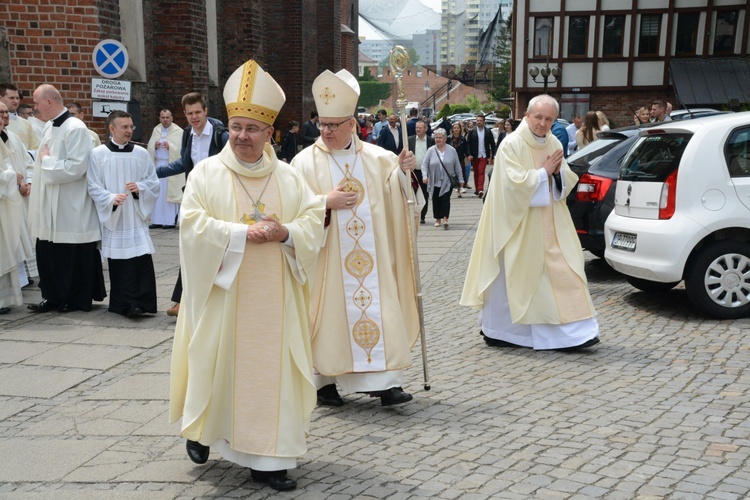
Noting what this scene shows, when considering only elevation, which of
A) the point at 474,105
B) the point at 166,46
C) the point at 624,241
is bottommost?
the point at 624,241

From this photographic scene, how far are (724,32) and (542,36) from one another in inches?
281

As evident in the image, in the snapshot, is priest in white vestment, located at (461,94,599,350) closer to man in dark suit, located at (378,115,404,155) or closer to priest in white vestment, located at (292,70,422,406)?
priest in white vestment, located at (292,70,422,406)

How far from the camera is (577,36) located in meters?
36.6

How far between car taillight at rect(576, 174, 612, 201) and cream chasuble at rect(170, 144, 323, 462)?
20.3 feet

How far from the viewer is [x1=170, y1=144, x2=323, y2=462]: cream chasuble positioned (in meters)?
4.33

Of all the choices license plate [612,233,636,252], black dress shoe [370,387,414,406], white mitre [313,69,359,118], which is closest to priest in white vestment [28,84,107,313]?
white mitre [313,69,359,118]

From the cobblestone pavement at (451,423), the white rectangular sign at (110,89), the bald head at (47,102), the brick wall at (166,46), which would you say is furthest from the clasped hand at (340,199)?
the brick wall at (166,46)

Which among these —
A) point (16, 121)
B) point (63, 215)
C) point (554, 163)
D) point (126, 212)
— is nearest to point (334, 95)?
point (554, 163)

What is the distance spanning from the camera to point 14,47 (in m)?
12.1

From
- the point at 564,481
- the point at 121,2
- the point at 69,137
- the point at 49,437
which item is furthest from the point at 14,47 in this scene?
the point at 564,481

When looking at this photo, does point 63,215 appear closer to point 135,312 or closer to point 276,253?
point 135,312

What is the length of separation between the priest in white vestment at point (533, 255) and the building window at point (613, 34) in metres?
30.9

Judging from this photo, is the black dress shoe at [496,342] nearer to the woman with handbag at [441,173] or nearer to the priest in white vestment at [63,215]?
the priest in white vestment at [63,215]

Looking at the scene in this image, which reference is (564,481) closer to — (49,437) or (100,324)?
(49,437)
